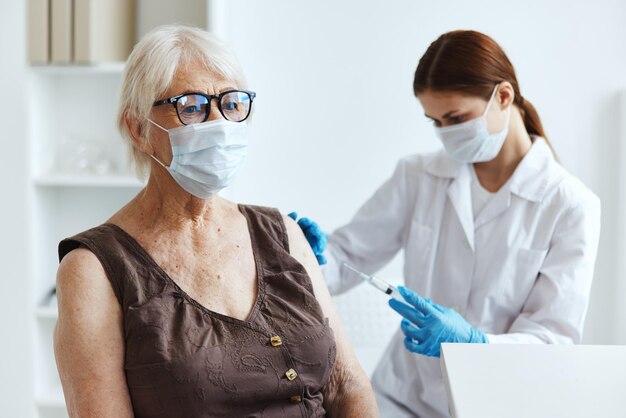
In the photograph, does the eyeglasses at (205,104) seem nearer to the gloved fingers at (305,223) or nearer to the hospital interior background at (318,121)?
the gloved fingers at (305,223)

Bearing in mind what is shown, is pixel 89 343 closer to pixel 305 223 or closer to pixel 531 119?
pixel 305 223

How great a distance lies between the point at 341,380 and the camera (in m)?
1.61

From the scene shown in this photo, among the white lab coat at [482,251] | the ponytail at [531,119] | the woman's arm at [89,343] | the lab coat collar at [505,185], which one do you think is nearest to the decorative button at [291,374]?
the woman's arm at [89,343]

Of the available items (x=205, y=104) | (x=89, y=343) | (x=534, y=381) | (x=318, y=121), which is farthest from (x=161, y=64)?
(x=318, y=121)

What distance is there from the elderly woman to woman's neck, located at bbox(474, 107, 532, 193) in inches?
25.0

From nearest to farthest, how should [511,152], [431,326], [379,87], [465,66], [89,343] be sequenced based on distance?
[89,343]
[431,326]
[465,66]
[511,152]
[379,87]

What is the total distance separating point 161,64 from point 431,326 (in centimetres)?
79

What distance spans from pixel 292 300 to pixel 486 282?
0.61 meters

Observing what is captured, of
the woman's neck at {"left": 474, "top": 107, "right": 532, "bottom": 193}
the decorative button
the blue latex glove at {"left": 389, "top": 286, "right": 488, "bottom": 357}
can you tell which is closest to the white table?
the decorative button

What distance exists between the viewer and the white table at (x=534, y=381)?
3.23 feet

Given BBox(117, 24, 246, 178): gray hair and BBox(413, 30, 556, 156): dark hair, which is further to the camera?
BBox(413, 30, 556, 156): dark hair

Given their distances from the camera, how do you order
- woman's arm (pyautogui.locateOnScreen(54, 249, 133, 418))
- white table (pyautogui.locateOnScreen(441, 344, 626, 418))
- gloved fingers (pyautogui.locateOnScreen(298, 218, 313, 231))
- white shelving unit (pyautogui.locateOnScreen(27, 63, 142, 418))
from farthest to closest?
white shelving unit (pyautogui.locateOnScreen(27, 63, 142, 418)) < gloved fingers (pyautogui.locateOnScreen(298, 218, 313, 231)) < woman's arm (pyautogui.locateOnScreen(54, 249, 133, 418)) < white table (pyautogui.locateOnScreen(441, 344, 626, 418))

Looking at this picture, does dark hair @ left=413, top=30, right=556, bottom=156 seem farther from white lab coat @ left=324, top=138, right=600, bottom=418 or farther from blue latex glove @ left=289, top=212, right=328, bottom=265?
blue latex glove @ left=289, top=212, right=328, bottom=265

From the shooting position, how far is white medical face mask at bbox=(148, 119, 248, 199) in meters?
1.51
